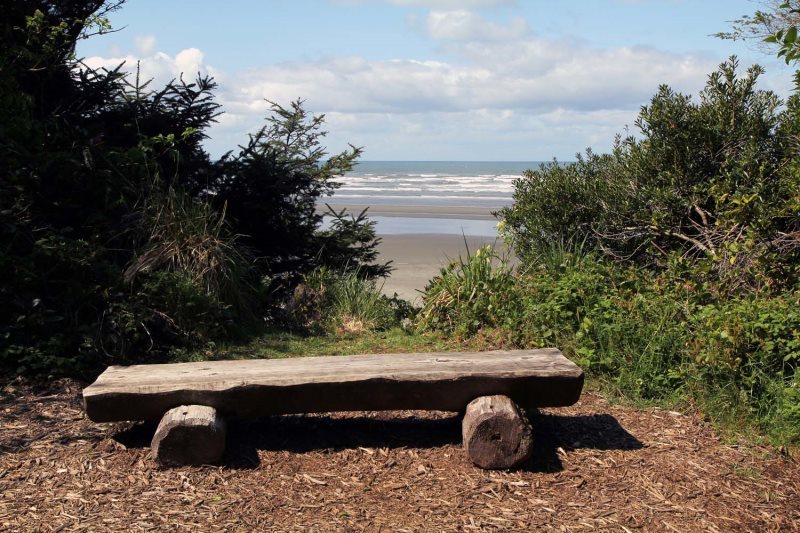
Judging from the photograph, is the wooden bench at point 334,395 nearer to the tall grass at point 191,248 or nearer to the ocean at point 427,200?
the tall grass at point 191,248

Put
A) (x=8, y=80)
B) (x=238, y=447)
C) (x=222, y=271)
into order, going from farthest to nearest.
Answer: (x=222, y=271), (x=8, y=80), (x=238, y=447)

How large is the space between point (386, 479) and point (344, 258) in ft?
17.1

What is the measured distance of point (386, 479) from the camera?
4539mm

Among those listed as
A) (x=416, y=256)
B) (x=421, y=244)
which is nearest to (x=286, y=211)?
(x=416, y=256)

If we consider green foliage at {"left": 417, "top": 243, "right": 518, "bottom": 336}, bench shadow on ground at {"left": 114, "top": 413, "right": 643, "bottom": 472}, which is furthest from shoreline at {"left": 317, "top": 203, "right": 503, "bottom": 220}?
bench shadow on ground at {"left": 114, "top": 413, "right": 643, "bottom": 472}

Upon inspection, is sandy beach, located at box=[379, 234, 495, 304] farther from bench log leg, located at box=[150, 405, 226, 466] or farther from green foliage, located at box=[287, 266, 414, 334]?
bench log leg, located at box=[150, 405, 226, 466]

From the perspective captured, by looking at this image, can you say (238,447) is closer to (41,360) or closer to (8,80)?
(41,360)

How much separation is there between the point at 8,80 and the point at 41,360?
106 inches

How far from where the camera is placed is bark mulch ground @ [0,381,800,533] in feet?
13.4

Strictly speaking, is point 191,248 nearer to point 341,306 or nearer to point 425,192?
point 341,306

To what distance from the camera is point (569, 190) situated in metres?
8.65

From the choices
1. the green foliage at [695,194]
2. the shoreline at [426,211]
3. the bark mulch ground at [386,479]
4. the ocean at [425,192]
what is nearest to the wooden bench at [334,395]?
the bark mulch ground at [386,479]

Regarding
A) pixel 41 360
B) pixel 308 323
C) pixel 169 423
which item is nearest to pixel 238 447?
pixel 169 423

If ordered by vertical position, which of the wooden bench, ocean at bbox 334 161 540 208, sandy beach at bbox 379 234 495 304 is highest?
the wooden bench
